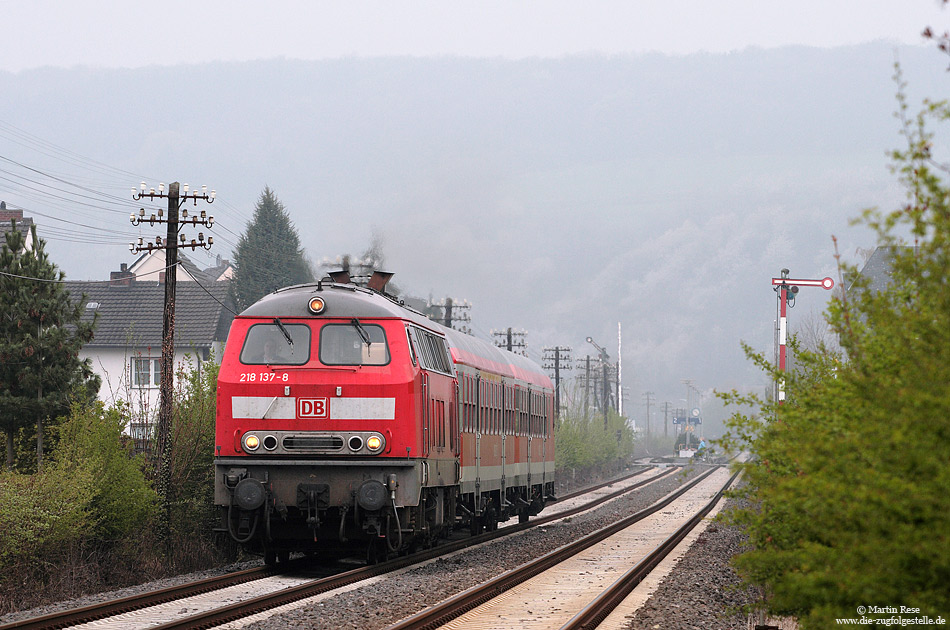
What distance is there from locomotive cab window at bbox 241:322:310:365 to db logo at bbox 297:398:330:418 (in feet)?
1.83

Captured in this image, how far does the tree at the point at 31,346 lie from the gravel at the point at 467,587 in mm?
8375

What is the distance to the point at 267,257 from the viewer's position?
75.4 meters

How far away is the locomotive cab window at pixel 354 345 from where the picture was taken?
48.2ft

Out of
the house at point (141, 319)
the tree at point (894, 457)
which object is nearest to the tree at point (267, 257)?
the house at point (141, 319)

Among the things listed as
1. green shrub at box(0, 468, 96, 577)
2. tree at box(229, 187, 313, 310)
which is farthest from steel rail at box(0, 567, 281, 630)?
tree at box(229, 187, 313, 310)

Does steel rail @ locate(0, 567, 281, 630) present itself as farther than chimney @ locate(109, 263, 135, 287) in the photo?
No

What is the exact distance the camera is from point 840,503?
5125mm

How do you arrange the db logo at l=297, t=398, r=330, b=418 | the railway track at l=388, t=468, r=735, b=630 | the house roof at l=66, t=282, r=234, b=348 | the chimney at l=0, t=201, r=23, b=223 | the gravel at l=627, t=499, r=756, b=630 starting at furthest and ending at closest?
the house roof at l=66, t=282, r=234, b=348, the chimney at l=0, t=201, r=23, b=223, the db logo at l=297, t=398, r=330, b=418, the gravel at l=627, t=499, r=756, b=630, the railway track at l=388, t=468, r=735, b=630

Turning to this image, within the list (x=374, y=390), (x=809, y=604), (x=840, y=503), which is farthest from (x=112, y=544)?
(x=840, y=503)

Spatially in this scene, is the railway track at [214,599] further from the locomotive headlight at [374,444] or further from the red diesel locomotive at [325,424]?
the locomotive headlight at [374,444]

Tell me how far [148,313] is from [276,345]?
49.1 m

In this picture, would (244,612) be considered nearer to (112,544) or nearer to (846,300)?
(846,300)

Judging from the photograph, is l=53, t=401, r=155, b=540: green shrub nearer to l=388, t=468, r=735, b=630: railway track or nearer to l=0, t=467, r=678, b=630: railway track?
l=0, t=467, r=678, b=630: railway track

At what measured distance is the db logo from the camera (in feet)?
47.2
